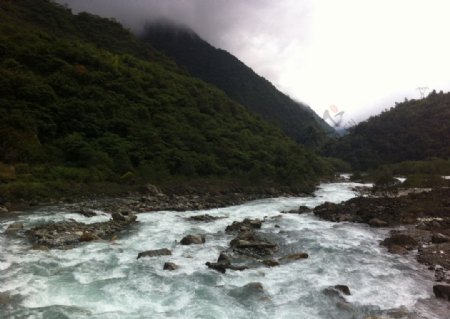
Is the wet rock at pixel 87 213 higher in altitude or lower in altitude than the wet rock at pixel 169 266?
higher

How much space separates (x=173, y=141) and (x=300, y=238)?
27532mm

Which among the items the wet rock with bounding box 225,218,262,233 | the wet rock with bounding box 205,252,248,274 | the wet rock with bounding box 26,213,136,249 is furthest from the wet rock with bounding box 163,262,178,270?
the wet rock with bounding box 225,218,262,233

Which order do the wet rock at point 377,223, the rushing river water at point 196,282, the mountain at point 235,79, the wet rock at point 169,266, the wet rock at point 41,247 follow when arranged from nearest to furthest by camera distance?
the rushing river water at point 196,282, the wet rock at point 169,266, the wet rock at point 41,247, the wet rock at point 377,223, the mountain at point 235,79

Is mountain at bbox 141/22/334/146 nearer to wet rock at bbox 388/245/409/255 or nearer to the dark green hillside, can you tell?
the dark green hillside

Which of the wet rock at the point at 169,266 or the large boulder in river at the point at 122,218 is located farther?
the large boulder in river at the point at 122,218

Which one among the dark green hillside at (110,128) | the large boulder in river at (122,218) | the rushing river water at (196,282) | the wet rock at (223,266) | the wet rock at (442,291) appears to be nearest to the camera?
the rushing river water at (196,282)

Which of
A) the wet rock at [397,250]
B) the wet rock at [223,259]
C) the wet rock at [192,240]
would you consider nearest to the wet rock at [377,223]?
the wet rock at [397,250]

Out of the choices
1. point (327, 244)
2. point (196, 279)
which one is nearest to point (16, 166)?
point (196, 279)

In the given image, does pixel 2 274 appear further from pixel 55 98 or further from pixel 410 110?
pixel 410 110

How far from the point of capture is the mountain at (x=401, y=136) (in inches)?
3595

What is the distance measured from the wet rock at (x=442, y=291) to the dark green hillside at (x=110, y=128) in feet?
76.1

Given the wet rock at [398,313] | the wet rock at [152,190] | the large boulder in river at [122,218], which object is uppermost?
the wet rock at [152,190]

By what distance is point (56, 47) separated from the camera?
50.2m

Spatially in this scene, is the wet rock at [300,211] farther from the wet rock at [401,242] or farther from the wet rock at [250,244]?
the wet rock at [250,244]
